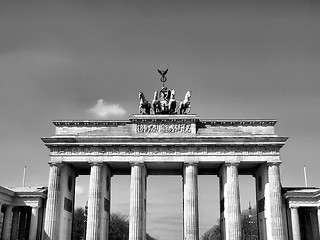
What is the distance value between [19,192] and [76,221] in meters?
47.2

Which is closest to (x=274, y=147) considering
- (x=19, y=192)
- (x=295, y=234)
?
(x=295, y=234)

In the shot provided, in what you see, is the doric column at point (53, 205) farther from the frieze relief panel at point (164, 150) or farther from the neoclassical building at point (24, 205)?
the frieze relief panel at point (164, 150)

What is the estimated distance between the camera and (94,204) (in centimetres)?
4291

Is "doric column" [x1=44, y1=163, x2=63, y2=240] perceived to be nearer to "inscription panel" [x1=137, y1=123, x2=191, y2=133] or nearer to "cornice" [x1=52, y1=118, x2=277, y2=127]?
"cornice" [x1=52, y1=118, x2=277, y2=127]

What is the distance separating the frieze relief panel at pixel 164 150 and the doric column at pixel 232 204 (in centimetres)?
191

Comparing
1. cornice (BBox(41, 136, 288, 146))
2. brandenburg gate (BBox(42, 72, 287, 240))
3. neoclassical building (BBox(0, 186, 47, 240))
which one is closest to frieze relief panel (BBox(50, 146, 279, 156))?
brandenburg gate (BBox(42, 72, 287, 240))

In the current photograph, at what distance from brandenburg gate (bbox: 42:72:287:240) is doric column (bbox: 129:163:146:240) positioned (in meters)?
0.11

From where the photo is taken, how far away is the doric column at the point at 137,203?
41781 mm

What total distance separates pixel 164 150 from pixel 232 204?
10.0 m

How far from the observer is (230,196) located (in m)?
42.9

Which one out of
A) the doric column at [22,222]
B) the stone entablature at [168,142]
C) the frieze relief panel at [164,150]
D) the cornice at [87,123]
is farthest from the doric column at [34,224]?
the cornice at [87,123]

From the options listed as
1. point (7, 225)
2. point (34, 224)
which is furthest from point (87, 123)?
point (7, 225)

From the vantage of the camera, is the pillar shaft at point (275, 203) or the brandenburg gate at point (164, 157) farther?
the brandenburg gate at point (164, 157)

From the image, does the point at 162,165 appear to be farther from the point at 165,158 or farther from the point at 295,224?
the point at 295,224
